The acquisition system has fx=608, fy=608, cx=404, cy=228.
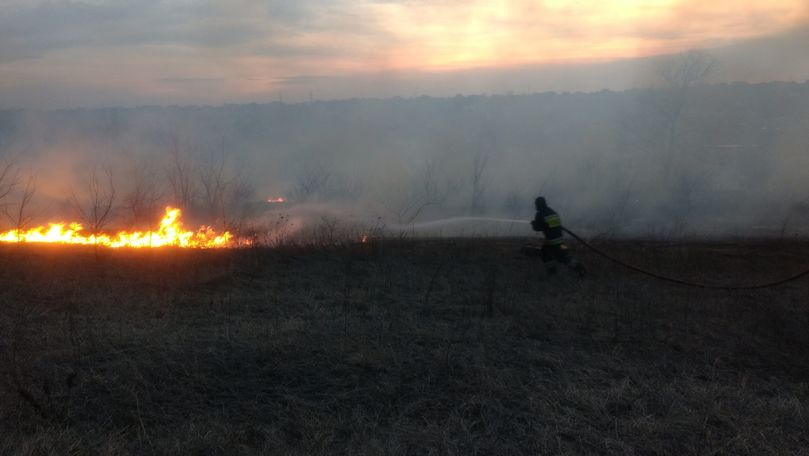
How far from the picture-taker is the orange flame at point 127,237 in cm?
1196

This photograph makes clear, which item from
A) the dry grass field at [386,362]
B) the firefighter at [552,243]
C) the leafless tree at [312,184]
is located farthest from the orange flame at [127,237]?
the leafless tree at [312,184]

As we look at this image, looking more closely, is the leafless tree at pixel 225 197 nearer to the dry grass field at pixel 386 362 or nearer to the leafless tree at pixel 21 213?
the leafless tree at pixel 21 213

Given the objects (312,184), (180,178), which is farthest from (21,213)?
(312,184)

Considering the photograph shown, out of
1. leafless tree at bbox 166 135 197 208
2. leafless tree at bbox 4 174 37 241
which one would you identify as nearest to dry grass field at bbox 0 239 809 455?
leafless tree at bbox 4 174 37 241

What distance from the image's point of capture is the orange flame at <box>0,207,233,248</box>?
12.0 metres

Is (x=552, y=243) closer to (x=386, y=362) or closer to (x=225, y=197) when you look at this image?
(x=386, y=362)

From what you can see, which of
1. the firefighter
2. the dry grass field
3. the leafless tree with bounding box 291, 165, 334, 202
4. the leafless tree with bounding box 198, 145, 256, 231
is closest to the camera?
the dry grass field

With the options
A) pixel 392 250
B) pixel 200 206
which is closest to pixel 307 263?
pixel 392 250

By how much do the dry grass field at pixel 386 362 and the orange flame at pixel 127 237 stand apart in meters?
2.23

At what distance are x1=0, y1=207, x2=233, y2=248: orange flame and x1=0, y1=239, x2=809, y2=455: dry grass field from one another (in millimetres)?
2225

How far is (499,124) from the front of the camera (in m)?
55.3

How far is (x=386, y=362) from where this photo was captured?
539cm

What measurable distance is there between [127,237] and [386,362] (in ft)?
32.8

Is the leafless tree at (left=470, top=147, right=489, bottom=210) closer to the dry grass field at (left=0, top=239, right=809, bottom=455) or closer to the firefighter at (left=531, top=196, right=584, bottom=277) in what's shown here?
the firefighter at (left=531, top=196, right=584, bottom=277)
